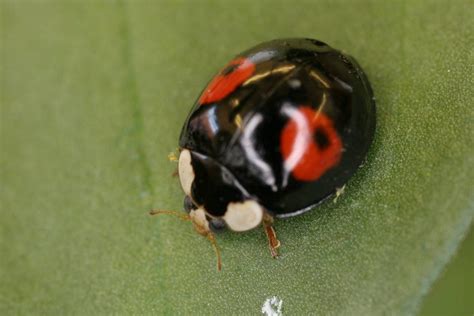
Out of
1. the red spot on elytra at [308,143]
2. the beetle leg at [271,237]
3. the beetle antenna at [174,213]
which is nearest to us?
the red spot on elytra at [308,143]

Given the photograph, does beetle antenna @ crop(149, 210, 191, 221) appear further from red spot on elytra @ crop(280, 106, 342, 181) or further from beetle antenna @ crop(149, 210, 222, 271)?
red spot on elytra @ crop(280, 106, 342, 181)

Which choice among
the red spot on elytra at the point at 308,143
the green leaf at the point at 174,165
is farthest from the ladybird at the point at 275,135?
the green leaf at the point at 174,165

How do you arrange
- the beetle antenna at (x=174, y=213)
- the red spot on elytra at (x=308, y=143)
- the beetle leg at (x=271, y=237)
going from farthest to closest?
the beetle antenna at (x=174, y=213) < the beetle leg at (x=271, y=237) < the red spot on elytra at (x=308, y=143)

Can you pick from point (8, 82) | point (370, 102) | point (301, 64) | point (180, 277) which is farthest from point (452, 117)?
point (8, 82)

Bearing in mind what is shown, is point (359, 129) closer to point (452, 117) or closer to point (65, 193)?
point (452, 117)

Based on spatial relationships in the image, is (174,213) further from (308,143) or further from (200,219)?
(308,143)

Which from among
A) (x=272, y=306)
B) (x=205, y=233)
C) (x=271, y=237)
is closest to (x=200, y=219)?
(x=205, y=233)

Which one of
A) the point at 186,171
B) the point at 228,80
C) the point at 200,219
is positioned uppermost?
the point at 228,80

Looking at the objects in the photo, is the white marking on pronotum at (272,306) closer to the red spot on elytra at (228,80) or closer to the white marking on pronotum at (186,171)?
the white marking on pronotum at (186,171)
